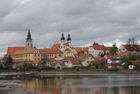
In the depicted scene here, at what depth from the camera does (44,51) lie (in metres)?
146

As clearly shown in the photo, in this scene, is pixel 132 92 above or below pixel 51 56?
below

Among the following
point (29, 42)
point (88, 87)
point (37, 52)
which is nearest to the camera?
point (88, 87)

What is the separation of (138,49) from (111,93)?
89.9 metres

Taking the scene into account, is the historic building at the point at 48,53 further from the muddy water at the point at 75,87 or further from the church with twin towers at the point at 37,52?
the muddy water at the point at 75,87

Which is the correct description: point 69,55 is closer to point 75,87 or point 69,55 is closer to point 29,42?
point 29,42

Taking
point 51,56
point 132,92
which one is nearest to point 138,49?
point 51,56

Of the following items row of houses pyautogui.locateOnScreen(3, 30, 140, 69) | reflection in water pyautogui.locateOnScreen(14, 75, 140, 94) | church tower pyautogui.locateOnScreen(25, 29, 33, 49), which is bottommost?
reflection in water pyautogui.locateOnScreen(14, 75, 140, 94)

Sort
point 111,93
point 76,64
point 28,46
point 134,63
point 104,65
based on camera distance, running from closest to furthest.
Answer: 1. point 111,93
2. point 134,63
3. point 104,65
4. point 76,64
5. point 28,46

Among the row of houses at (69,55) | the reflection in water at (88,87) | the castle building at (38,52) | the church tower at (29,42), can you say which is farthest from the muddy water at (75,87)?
the church tower at (29,42)

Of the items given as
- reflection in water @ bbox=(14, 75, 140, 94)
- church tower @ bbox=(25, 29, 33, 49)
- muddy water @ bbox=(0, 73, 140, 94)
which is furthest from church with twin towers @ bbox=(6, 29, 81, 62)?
reflection in water @ bbox=(14, 75, 140, 94)

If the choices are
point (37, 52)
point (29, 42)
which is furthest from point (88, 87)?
point (29, 42)

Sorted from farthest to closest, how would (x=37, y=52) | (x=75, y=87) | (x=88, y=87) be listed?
(x=37, y=52), (x=75, y=87), (x=88, y=87)

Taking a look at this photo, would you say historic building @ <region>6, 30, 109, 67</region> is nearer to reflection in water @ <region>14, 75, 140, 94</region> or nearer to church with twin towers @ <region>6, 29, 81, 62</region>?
church with twin towers @ <region>6, 29, 81, 62</region>

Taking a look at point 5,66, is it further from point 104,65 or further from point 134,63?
point 134,63
